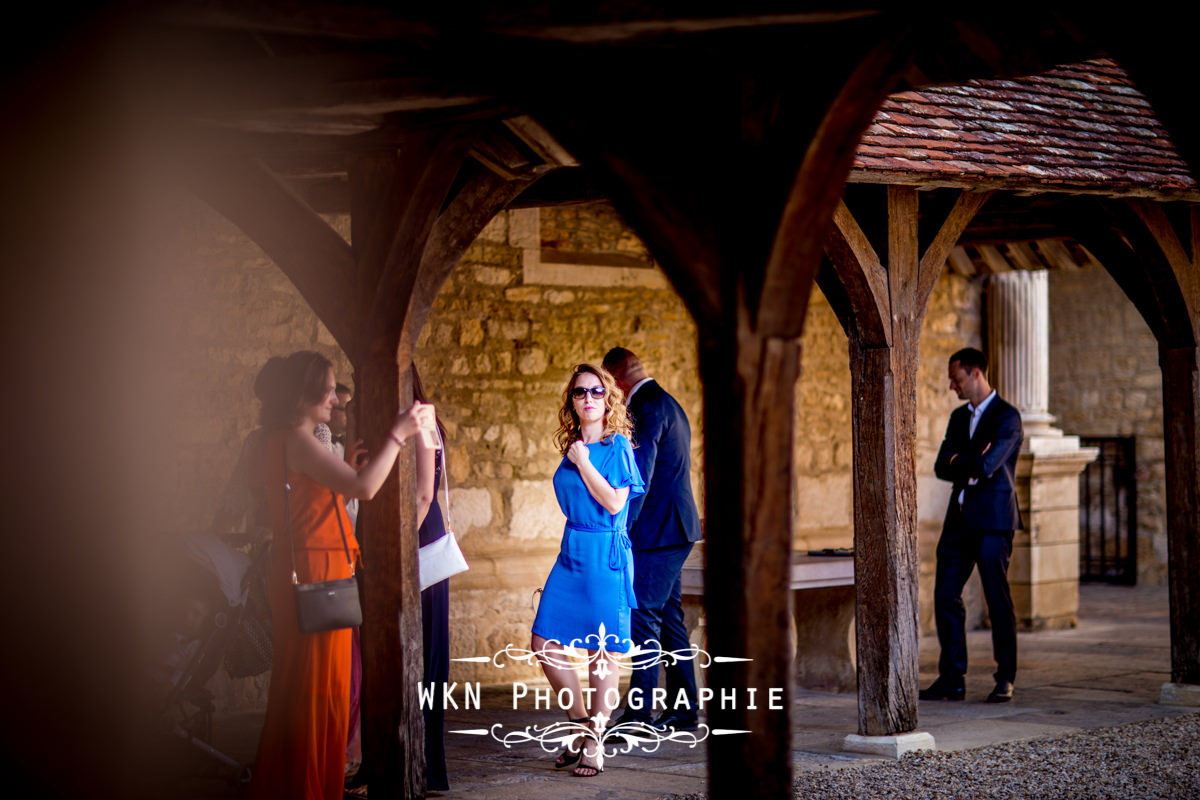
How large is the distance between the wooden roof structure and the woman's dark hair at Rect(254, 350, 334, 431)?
1.68 ft

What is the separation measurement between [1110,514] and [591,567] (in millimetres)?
10169

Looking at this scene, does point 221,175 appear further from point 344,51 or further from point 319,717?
point 319,717

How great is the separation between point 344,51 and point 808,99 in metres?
1.57

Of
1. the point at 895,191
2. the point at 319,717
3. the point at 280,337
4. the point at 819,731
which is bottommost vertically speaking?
the point at 819,731

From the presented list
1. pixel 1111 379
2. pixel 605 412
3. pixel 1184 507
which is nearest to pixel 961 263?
pixel 1184 507

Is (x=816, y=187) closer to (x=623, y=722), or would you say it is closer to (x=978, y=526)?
(x=623, y=722)

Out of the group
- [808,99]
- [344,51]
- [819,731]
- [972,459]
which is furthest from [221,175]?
[972,459]

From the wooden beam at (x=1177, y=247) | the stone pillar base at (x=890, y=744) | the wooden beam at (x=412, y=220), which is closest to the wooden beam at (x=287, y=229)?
the wooden beam at (x=412, y=220)

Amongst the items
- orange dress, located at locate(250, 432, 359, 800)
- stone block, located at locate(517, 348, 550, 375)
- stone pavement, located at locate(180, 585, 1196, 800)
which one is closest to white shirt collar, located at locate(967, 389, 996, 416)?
stone pavement, located at locate(180, 585, 1196, 800)

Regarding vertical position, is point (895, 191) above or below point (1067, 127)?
below

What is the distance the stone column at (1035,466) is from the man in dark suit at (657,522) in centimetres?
488

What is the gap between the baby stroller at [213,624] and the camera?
561cm

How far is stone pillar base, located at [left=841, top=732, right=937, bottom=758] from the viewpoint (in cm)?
606

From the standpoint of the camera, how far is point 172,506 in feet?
23.7
